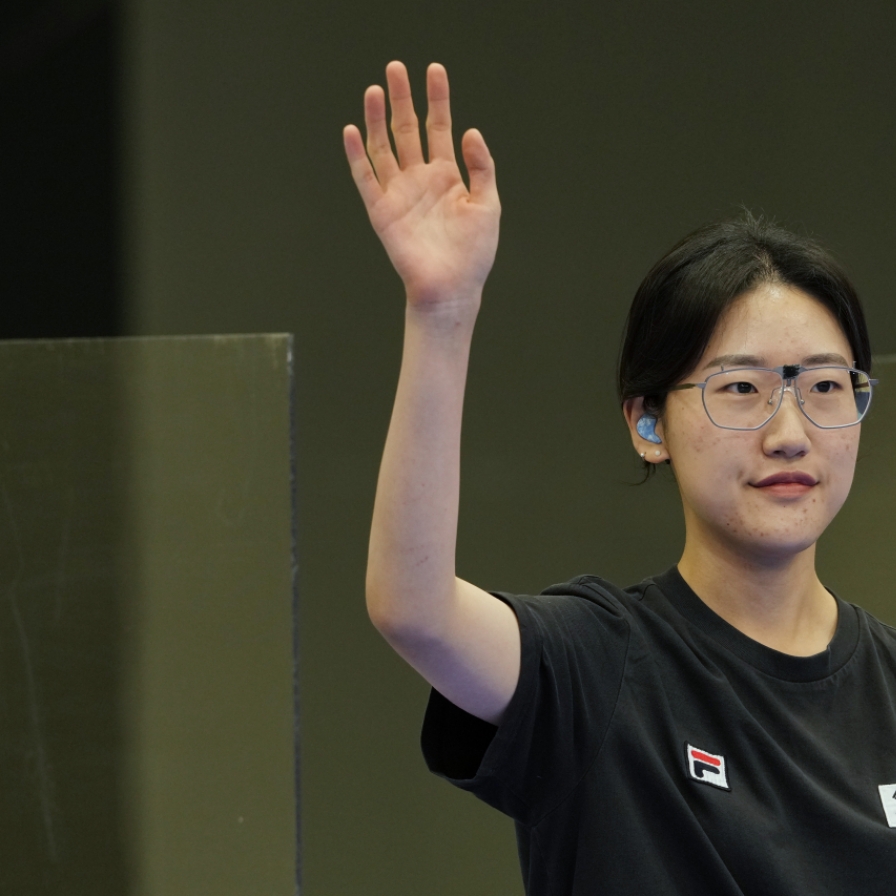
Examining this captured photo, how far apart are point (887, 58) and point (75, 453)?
70.1 inches

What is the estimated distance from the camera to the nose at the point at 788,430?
112cm

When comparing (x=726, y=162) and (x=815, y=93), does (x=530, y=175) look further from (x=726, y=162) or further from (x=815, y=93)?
(x=815, y=93)

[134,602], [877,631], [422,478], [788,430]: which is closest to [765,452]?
[788,430]

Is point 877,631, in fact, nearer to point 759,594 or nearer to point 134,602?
point 759,594

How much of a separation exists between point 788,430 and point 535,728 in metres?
0.39

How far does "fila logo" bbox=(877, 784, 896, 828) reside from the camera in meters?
1.10

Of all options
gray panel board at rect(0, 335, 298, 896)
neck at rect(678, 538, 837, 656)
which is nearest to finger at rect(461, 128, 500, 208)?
neck at rect(678, 538, 837, 656)

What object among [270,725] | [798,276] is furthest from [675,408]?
[270,725]

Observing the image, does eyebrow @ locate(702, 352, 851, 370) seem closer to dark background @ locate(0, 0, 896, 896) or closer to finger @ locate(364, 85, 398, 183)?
finger @ locate(364, 85, 398, 183)

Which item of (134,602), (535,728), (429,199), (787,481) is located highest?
(429,199)

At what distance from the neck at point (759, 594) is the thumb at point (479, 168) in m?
0.47

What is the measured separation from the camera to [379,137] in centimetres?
95

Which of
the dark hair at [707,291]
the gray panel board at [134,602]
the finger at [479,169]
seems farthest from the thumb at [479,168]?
the gray panel board at [134,602]

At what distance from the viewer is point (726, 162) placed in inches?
91.6
